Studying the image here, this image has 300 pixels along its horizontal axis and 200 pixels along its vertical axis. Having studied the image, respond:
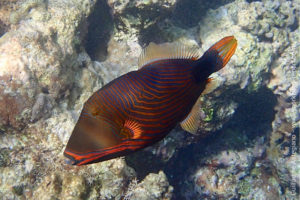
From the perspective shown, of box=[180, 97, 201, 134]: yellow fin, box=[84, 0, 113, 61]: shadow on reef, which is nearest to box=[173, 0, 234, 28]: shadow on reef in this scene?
box=[84, 0, 113, 61]: shadow on reef

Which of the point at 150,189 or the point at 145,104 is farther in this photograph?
the point at 150,189

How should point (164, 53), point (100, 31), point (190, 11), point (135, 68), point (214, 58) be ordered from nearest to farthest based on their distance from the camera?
1. point (214, 58)
2. point (164, 53)
3. point (135, 68)
4. point (100, 31)
5. point (190, 11)

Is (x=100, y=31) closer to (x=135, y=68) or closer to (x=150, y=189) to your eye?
(x=135, y=68)

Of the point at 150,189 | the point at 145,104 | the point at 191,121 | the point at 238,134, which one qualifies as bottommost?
the point at 238,134

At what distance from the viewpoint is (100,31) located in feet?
13.6

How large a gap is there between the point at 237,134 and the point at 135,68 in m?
3.39

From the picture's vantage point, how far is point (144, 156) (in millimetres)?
3293

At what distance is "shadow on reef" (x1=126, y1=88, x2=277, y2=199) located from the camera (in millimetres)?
4948

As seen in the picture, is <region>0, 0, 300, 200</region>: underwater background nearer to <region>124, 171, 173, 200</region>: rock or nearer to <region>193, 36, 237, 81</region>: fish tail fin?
<region>124, 171, 173, 200</region>: rock

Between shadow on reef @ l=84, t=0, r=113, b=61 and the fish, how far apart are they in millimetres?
2492

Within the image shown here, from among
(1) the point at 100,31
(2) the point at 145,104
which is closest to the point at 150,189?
(2) the point at 145,104

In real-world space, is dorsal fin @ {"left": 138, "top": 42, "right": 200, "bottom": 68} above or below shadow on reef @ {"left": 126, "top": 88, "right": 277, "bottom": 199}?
above

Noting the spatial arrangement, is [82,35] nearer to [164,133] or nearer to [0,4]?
[0,4]

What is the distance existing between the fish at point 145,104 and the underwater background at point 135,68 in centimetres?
143
